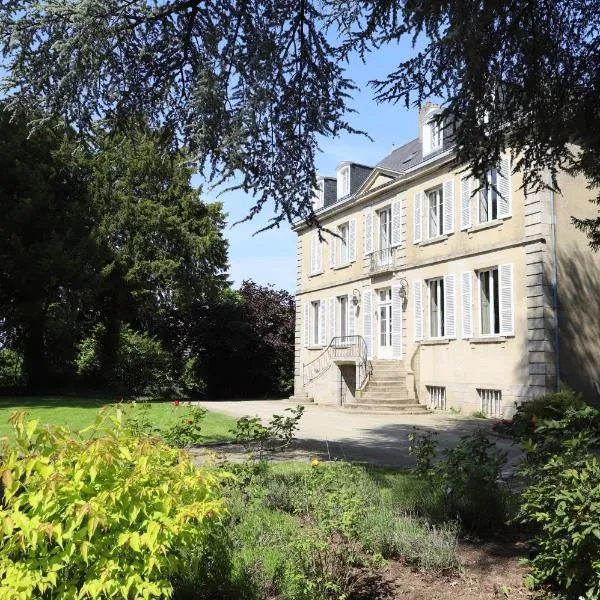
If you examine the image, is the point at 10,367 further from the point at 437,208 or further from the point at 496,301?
the point at 496,301

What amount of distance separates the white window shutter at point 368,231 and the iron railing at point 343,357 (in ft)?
10.7

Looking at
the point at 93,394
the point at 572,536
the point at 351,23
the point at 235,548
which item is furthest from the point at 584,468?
the point at 93,394

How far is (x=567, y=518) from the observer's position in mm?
3402

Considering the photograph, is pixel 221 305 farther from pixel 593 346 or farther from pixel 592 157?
pixel 592 157

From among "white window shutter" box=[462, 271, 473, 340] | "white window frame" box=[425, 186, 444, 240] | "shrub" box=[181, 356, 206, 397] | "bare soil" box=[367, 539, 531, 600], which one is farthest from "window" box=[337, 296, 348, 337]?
"bare soil" box=[367, 539, 531, 600]

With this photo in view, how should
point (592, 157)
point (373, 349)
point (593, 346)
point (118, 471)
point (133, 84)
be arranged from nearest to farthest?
point (118, 471)
point (133, 84)
point (592, 157)
point (593, 346)
point (373, 349)

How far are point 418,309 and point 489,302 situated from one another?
286cm

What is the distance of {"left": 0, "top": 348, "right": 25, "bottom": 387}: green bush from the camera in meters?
27.6

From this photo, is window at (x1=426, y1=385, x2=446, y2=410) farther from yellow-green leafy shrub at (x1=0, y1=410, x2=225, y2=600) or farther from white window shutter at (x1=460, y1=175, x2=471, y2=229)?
yellow-green leafy shrub at (x1=0, y1=410, x2=225, y2=600)

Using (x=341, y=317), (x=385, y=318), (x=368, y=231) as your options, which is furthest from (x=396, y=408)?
(x=368, y=231)

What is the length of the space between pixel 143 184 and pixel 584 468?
92.6 feet

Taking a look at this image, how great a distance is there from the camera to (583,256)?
16.2m

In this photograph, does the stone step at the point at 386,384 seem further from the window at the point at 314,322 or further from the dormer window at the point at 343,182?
the dormer window at the point at 343,182

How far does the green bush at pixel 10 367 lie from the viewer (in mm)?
27641
